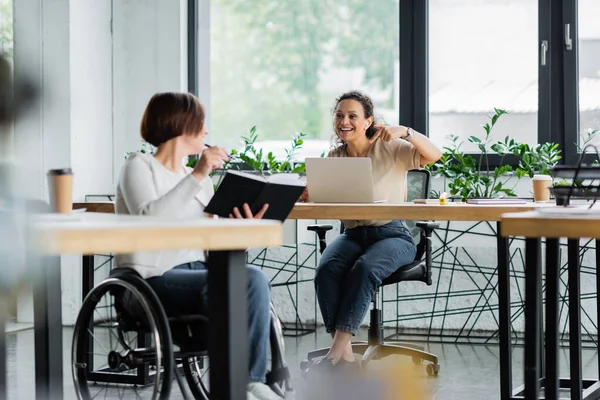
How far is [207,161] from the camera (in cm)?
237

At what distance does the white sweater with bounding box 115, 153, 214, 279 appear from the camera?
2.21m

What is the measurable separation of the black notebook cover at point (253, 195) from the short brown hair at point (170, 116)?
445 mm

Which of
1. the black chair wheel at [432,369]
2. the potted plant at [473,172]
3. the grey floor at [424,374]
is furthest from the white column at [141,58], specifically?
the black chair wheel at [432,369]

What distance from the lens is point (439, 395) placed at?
3092 millimetres

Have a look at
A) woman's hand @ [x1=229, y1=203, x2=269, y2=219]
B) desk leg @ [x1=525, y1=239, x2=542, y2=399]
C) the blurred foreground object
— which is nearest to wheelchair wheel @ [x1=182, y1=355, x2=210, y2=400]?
woman's hand @ [x1=229, y1=203, x2=269, y2=219]

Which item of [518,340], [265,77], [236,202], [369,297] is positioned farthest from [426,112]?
[236,202]

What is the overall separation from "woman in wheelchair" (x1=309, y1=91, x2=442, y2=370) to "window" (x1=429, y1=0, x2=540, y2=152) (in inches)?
49.2

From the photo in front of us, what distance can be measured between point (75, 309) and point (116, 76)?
1.50 meters

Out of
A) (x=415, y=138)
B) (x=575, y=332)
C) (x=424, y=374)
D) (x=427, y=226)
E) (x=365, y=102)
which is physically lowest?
(x=424, y=374)

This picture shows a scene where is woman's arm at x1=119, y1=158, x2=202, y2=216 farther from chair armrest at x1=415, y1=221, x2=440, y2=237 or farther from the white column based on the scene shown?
the white column

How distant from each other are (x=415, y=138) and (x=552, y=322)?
1826 mm

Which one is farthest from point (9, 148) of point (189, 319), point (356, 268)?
point (356, 268)

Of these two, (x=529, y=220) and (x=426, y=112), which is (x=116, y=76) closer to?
(x=426, y=112)

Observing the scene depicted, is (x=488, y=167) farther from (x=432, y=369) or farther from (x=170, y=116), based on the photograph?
(x=170, y=116)
